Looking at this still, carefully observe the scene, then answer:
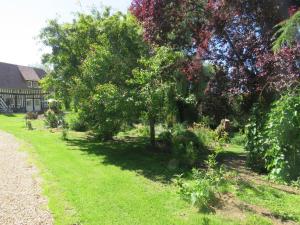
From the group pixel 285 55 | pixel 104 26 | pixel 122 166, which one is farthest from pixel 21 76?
pixel 285 55

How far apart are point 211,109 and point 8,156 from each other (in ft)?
23.6

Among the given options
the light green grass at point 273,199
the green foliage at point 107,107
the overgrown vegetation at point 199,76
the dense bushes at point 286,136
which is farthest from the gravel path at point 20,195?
the dense bushes at point 286,136

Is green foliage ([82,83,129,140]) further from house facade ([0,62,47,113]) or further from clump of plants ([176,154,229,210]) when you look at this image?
house facade ([0,62,47,113])

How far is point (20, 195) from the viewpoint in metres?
7.92

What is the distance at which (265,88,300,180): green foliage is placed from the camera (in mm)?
8219

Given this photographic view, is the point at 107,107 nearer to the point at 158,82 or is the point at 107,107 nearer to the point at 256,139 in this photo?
the point at 158,82

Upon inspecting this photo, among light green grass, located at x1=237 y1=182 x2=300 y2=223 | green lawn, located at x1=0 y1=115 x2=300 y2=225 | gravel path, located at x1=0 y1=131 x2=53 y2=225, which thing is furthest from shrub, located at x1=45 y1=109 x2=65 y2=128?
light green grass, located at x1=237 y1=182 x2=300 y2=223

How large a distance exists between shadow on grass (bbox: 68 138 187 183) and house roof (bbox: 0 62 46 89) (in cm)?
3085

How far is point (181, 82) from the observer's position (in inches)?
555

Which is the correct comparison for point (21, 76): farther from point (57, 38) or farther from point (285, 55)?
point (285, 55)

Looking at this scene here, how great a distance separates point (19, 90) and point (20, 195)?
4061cm

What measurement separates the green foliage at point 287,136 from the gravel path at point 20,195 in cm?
528

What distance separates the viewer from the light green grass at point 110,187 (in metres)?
6.73

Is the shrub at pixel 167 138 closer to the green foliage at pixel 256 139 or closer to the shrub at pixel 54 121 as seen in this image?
the green foliage at pixel 256 139
